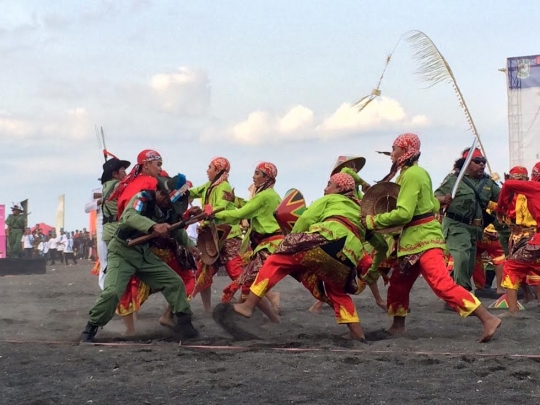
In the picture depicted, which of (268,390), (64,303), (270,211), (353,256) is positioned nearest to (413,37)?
(270,211)

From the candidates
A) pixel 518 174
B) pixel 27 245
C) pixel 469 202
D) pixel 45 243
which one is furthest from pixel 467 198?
pixel 45 243

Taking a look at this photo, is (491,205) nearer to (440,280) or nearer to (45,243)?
(440,280)

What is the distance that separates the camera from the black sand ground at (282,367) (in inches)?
→ 196

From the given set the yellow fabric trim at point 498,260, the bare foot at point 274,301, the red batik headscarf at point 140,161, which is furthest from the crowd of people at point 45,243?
the red batik headscarf at point 140,161

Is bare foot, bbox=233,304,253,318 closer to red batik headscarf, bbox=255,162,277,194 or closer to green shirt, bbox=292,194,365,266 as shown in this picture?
green shirt, bbox=292,194,365,266

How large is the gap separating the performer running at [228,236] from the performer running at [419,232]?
242 cm

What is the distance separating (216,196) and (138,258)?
78.8 inches

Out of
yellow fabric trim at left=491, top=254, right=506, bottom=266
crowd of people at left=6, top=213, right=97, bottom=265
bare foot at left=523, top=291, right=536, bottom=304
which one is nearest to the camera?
bare foot at left=523, top=291, right=536, bottom=304

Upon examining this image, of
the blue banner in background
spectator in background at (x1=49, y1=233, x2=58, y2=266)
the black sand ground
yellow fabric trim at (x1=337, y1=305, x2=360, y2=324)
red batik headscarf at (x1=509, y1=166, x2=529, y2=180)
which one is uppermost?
the blue banner in background

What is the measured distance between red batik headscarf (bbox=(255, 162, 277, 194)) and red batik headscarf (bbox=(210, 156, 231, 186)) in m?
0.89

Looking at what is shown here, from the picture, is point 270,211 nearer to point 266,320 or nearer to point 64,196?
point 266,320

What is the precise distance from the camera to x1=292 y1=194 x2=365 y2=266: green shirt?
22.5 ft

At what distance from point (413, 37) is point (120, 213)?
17.0 feet

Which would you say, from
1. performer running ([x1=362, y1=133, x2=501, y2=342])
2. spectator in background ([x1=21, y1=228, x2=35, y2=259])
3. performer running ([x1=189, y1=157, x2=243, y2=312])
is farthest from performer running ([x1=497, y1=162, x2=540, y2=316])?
spectator in background ([x1=21, y1=228, x2=35, y2=259])
